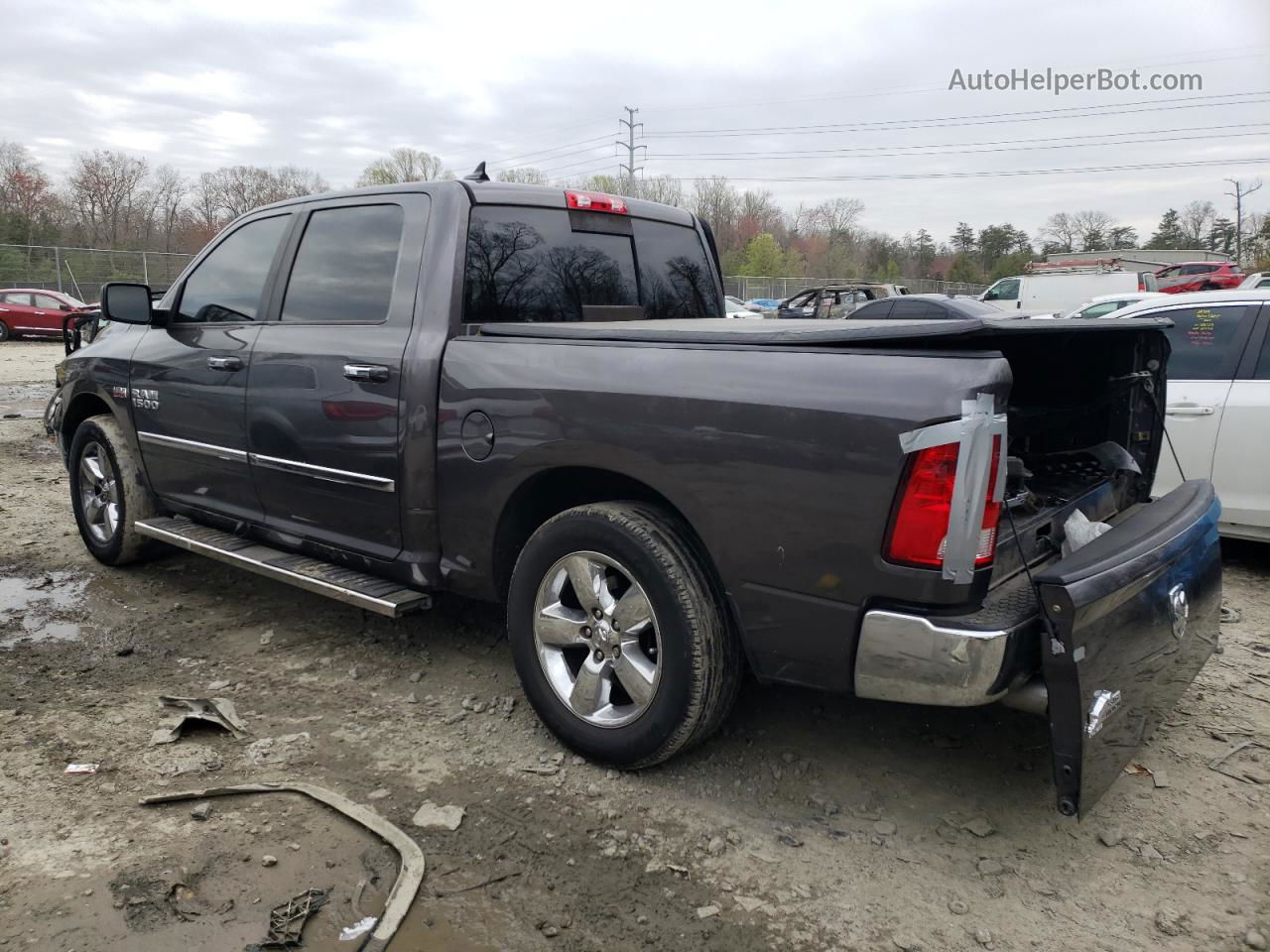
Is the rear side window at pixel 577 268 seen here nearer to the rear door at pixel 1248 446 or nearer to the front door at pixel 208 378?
the front door at pixel 208 378

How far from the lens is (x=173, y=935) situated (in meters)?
2.30

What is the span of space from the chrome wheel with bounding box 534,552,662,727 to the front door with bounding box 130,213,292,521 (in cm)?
179

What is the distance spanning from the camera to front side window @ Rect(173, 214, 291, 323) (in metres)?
4.22

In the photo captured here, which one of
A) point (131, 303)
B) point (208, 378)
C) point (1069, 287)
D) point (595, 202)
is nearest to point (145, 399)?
point (131, 303)

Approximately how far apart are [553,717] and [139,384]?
3.01m

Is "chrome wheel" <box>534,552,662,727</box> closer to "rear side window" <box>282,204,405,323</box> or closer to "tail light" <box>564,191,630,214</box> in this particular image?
"rear side window" <box>282,204,405,323</box>

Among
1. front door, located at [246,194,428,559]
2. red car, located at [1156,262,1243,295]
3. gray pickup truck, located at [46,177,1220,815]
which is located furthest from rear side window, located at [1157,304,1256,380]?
red car, located at [1156,262,1243,295]

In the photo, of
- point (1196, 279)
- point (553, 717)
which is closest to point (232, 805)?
point (553, 717)

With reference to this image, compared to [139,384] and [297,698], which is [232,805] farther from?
[139,384]

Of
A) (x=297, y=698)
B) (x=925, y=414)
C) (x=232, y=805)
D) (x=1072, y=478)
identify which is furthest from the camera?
(x=297, y=698)

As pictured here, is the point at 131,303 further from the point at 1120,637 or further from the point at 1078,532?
the point at 1120,637

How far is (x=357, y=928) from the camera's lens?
234 centimetres

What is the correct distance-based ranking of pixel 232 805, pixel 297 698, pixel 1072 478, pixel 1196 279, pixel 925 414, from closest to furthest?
pixel 925 414 → pixel 232 805 → pixel 1072 478 → pixel 297 698 → pixel 1196 279

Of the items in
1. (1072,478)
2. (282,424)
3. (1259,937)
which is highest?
(282,424)
